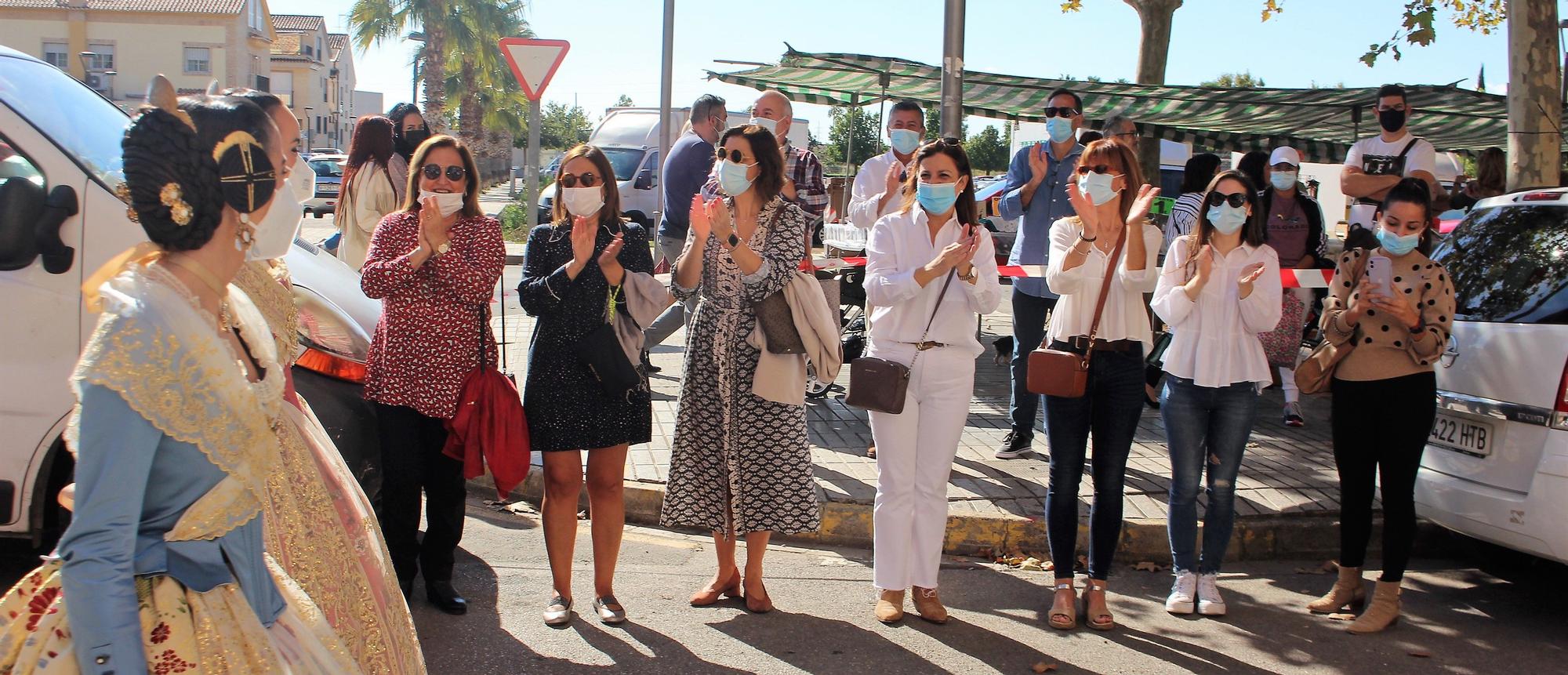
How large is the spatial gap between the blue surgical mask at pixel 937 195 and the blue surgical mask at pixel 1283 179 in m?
3.71

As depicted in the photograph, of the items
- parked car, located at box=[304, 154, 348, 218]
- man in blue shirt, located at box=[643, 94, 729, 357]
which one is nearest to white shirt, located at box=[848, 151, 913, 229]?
man in blue shirt, located at box=[643, 94, 729, 357]

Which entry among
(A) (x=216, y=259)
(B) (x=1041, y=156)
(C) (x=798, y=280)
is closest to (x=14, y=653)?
(A) (x=216, y=259)

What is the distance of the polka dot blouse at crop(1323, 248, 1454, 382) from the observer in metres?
4.98

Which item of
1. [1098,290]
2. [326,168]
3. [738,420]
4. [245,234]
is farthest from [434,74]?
[245,234]

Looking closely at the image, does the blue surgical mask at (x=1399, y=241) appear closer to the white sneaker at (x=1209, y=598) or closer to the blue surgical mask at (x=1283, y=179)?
the white sneaker at (x=1209, y=598)

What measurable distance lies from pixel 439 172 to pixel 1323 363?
3690 mm

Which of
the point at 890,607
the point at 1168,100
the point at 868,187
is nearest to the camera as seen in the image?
the point at 890,607

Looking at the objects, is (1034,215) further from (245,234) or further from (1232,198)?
(245,234)

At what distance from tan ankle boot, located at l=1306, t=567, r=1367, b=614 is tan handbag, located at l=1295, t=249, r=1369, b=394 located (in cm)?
78

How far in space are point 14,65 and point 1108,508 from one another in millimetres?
4572

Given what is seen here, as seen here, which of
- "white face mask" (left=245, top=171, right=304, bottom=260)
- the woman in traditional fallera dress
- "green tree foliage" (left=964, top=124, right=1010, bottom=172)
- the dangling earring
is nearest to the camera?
the woman in traditional fallera dress

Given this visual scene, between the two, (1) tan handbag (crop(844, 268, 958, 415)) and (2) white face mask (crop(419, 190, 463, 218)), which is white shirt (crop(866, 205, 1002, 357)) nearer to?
(1) tan handbag (crop(844, 268, 958, 415))

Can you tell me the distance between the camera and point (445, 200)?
4672mm

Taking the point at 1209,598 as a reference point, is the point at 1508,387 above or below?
above
